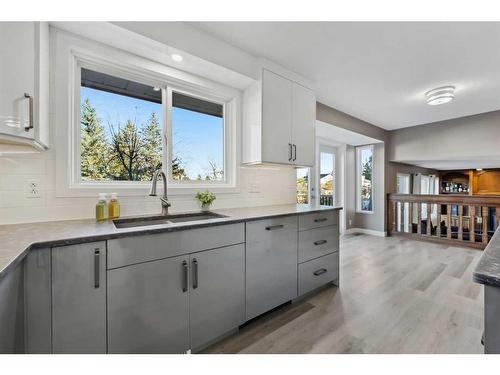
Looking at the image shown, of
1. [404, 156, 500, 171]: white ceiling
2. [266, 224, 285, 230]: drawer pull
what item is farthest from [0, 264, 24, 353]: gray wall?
[404, 156, 500, 171]: white ceiling

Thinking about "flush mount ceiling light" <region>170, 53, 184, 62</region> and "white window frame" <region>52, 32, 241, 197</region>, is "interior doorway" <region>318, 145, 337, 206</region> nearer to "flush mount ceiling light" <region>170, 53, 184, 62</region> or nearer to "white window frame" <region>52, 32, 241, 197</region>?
"white window frame" <region>52, 32, 241, 197</region>

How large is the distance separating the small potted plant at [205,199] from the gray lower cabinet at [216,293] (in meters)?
0.60

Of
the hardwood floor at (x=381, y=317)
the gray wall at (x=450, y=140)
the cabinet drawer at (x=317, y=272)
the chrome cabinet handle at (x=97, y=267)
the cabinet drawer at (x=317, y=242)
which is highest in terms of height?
the gray wall at (x=450, y=140)

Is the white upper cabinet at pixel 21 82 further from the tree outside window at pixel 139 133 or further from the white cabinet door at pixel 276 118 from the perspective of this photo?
the white cabinet door at pixel 276 118

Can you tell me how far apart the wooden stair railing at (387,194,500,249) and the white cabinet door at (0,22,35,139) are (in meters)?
5.77

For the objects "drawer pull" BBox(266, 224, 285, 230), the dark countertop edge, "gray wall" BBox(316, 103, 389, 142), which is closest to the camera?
the dark countertop edge

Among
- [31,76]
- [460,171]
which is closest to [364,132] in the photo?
[31,76]

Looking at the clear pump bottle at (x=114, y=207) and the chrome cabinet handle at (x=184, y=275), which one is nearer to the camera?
the chrome cabinet handle at (x=184, y=275)

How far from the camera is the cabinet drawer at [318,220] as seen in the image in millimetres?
2152

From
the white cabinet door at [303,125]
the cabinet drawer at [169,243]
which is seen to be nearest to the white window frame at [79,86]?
the cabinet drawer at [169,243]

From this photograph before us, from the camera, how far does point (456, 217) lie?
4535 mm

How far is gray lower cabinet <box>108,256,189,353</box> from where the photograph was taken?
1214mm

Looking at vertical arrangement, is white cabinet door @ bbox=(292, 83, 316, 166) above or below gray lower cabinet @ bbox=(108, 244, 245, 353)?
above
